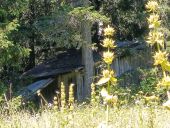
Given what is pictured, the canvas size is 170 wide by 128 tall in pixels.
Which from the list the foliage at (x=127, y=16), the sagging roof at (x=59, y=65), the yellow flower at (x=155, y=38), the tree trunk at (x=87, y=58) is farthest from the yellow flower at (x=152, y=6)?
the foliage at (x=127, y=16)

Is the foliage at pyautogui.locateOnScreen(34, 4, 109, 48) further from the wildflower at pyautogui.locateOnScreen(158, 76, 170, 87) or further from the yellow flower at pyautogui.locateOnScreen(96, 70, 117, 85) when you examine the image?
the wildflower at pyautogui.locateOnScreen(158, 76, 170, 87)

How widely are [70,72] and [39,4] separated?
541 centimetres

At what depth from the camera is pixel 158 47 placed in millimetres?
1796

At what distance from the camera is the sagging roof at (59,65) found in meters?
25.5

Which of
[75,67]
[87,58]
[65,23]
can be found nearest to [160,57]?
[65,23]

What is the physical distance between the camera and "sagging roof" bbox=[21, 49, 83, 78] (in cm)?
2552

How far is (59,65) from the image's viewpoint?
88.9 ft

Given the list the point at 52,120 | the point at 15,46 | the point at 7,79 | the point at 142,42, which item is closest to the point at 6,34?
the point at 15,46

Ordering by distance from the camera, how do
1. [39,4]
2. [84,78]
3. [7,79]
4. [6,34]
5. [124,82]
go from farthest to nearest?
[39,4] < [124,82] < [84,78] < [7,79] < [6,34]

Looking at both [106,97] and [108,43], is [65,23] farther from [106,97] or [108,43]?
[106,97]

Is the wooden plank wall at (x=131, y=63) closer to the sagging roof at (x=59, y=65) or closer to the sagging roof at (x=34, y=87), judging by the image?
the sagging roof at (x=59, y=65)

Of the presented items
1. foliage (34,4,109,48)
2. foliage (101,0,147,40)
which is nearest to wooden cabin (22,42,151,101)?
foliage (101,0,147,40)

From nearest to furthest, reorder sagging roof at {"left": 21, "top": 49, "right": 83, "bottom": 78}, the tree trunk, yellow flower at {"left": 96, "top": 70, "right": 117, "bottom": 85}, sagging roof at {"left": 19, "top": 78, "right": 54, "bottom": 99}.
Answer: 1. yellow flower at {"left": 96, "top": 70, "right": 117, "bottom": 85}
2. sagging roof at {"left": 19, "top": 78, "right": 54, "bottom": 99}
3. the tree trunk
4. sagging roof at {"left": 21, "top": 49, "right": 83, "bottom": 78}

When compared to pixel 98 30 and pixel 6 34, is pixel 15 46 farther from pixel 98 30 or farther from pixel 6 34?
pixel 98 30
